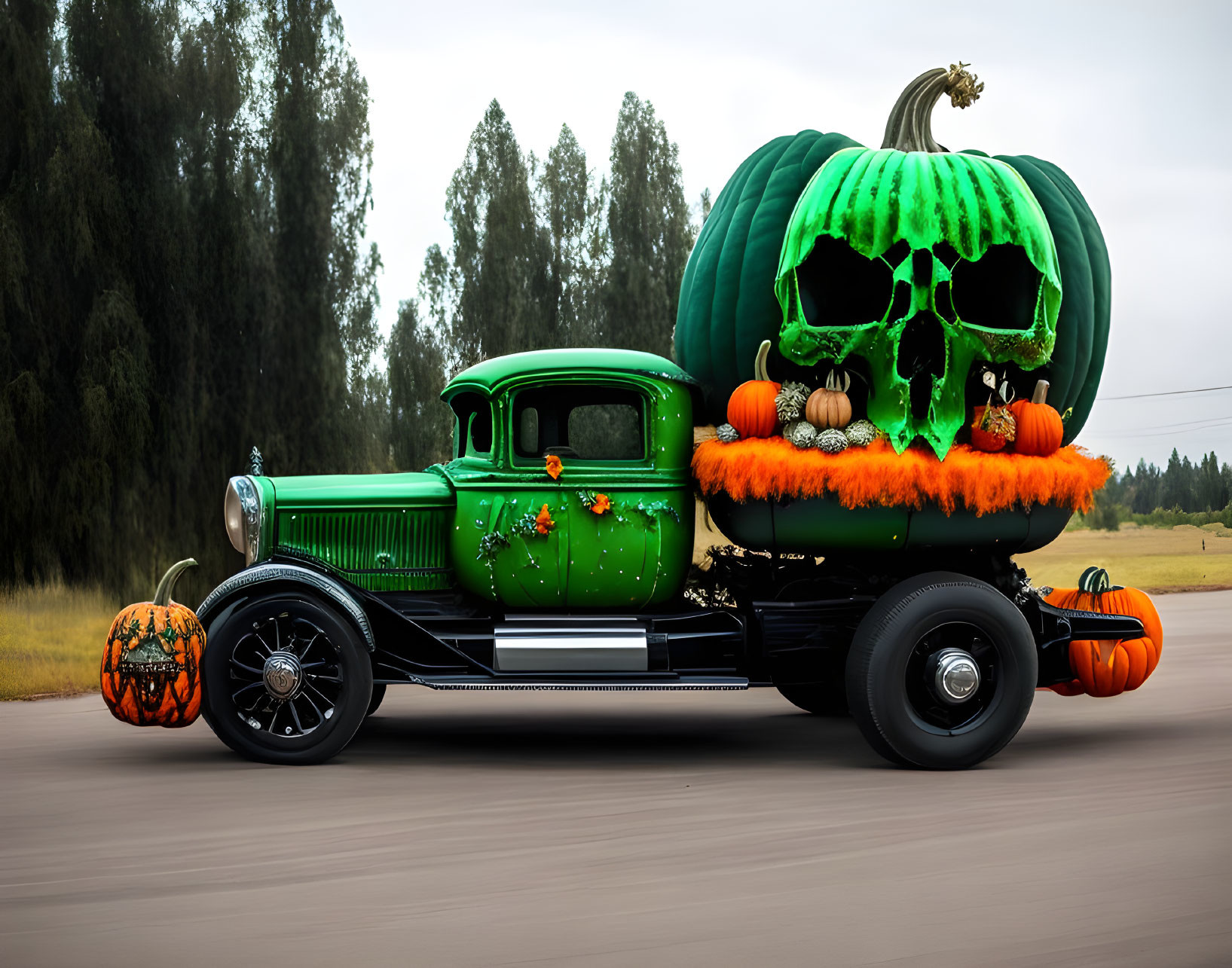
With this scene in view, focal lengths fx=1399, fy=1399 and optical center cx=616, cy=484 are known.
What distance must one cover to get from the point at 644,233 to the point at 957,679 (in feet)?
106

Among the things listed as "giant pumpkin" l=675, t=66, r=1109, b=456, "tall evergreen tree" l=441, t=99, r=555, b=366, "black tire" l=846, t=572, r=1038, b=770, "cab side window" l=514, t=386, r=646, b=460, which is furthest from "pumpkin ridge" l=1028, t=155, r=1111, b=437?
"tall evergreen tree" l=441, t=99, r=555, b=366

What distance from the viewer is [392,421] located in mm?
34812

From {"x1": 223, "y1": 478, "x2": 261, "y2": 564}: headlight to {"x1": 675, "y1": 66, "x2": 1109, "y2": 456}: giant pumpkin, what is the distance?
283 cm

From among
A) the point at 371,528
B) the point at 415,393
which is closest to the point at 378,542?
the point at 371,528

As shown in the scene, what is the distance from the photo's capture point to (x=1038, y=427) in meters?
8.20

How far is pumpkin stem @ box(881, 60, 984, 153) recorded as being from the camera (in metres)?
9.25

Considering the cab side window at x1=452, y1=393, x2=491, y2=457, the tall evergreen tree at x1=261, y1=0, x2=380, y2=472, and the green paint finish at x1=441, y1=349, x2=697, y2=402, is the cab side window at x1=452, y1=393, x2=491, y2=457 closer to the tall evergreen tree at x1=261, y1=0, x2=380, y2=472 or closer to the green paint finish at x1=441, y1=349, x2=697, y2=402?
the green paint finish at x1=441, y1=349, x2=697, y2=402

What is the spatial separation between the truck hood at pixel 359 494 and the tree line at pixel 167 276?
35.0 feet

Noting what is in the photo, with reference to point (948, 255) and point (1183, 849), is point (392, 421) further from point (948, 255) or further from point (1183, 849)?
point (1183, 849)

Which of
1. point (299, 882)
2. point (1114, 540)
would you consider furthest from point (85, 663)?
point (1114, 540)

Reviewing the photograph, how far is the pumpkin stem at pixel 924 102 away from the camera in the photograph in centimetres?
925

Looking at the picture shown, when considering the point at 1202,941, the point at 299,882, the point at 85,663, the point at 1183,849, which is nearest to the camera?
the point at 1202,941

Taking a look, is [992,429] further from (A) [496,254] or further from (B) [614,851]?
(A) [496,254]

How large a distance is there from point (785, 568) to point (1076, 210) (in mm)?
2977
